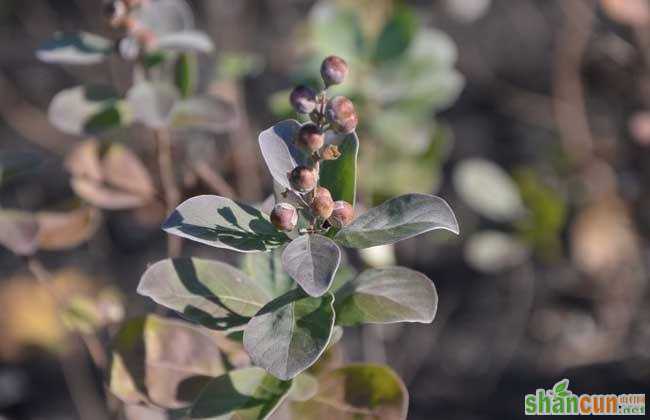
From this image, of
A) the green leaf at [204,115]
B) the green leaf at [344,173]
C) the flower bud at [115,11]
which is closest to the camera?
the green leaf at [344,173]

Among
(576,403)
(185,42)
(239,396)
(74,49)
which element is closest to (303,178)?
(239,396)

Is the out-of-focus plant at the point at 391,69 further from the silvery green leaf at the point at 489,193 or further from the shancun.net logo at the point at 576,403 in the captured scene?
the shancun.net logo at the point at 576,403

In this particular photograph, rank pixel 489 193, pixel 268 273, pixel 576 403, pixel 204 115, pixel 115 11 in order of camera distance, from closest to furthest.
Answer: pixel 268 273 < pixel 115 11 < pixel 204 115 < pixel 576 403 < pixel 489 193

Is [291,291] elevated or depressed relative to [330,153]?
depressed

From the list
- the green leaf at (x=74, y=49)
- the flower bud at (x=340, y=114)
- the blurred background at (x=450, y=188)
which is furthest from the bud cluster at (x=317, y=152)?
the blurred background at (x=450, y=188)

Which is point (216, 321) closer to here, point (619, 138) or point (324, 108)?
point (324, 108)

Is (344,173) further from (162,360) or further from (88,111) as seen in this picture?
(88,111)

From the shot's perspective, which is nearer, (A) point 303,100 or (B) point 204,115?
(A) point 303,100
